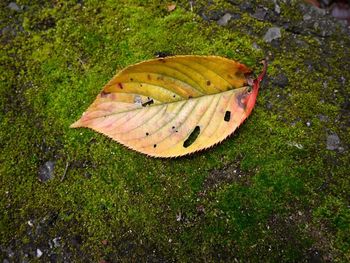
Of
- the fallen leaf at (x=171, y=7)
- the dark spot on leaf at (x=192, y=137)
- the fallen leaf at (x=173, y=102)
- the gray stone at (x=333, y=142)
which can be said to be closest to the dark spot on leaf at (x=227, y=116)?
the fallen leaf at (x=173, y=102)

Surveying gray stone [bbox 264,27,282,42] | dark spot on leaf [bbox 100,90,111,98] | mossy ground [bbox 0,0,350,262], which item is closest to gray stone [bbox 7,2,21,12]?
mossy ground [bbox 0,0,350,262]

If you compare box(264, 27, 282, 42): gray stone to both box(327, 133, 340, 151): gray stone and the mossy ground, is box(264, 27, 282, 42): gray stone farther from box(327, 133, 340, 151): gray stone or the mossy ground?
box(327, 133, 340, 151): gray stone

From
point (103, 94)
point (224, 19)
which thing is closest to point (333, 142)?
point (224, 19)

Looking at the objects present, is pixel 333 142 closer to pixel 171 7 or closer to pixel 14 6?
pixel 171 7

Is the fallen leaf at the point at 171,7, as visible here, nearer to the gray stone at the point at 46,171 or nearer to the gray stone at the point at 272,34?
the gray stone at the point at 272,34

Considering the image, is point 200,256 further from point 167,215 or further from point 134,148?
point 134,148

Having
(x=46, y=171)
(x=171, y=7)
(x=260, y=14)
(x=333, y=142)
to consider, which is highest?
(x=171, y=7)
